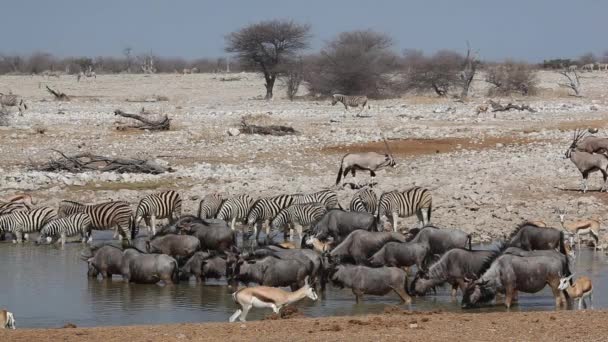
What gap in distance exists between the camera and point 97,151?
2678cm

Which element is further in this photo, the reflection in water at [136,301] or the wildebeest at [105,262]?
the wildebeest at [105,262]

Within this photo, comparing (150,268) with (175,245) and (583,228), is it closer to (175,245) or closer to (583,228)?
(175,245)

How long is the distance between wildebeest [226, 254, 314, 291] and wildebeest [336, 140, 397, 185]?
9.26 m

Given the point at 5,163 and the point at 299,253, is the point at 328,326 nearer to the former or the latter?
the point at 299,253

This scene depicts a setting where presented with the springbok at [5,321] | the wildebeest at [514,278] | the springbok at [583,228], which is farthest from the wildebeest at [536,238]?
the springbok at [5,321]

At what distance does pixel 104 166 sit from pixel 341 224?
918 centimetres

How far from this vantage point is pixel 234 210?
18.9 metres

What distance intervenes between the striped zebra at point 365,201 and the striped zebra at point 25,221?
16.1ft

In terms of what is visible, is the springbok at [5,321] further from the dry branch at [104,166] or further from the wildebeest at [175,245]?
the dry branch at [104,166]

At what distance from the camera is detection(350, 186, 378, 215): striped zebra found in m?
18.9

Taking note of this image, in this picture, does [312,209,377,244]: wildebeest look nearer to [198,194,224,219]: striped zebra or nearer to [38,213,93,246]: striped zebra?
[198,194,224,219]: striped zebra

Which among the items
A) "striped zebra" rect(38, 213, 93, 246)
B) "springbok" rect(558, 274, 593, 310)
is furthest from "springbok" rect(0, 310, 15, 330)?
"striped zebra" rect(38, 213, 93, 246)

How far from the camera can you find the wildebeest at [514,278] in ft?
40.9

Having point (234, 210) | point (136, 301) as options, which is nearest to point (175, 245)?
point (136, 301)
